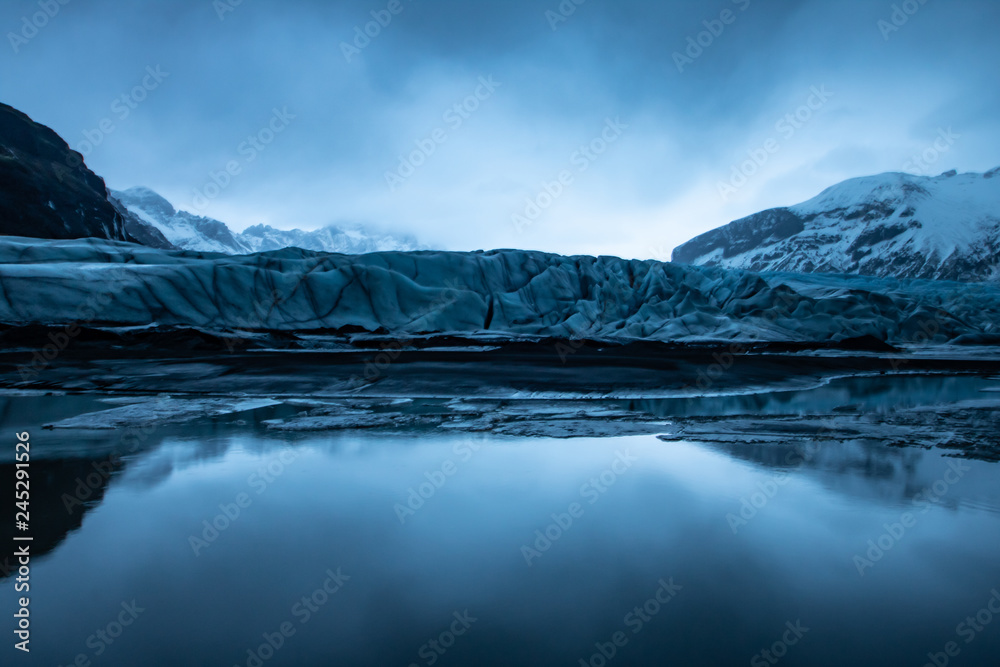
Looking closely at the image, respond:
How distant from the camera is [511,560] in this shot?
3262mm

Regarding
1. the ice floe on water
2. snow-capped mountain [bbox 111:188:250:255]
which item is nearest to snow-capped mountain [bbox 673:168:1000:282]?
the ice floe on water

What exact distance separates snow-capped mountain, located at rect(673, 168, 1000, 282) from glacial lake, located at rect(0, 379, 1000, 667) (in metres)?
134

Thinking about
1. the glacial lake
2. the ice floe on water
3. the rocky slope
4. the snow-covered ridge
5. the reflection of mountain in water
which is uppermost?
the rocky slope

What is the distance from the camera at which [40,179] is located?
161 feet

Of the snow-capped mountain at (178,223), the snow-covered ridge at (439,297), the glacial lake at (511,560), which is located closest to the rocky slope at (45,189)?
the snow-covered ridge at (439,297)

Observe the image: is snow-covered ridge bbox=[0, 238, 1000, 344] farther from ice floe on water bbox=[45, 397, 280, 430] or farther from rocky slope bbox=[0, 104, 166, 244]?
rocky slope bbox=[0, 104, 166, 244]

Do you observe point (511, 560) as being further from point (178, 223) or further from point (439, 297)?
point (178, 223)

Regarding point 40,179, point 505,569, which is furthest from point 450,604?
point 40,179

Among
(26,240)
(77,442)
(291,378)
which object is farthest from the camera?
(26,240)

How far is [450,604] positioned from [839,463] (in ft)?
13.6

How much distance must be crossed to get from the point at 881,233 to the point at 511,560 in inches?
6413

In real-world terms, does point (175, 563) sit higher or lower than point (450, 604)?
higher

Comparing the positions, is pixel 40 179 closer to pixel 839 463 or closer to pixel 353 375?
pixel 353 375

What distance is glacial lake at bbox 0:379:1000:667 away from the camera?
8.00 ft
